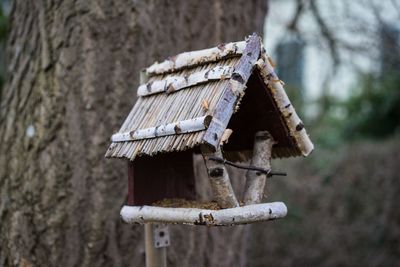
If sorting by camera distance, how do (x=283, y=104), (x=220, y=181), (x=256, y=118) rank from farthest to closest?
(x=256, y=118) → (x=283, y=104) → (x=220, y=181)

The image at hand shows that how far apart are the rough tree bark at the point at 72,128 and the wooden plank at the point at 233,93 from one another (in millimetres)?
972

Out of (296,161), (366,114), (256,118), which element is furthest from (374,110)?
(256,118)

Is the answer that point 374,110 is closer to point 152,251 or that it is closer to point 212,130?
point 152,251

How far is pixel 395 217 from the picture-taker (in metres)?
5.17

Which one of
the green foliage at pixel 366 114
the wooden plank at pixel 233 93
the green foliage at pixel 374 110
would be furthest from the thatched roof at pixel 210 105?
the green foliage at pixel 374 110

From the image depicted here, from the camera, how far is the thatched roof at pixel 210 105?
51.5 inches

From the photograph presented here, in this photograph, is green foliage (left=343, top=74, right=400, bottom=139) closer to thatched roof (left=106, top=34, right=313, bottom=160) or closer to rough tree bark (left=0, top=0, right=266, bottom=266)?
rough tree bark (left=0, top=0, right=266, bottom=266)

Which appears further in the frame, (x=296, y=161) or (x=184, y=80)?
(x=296, y=161)

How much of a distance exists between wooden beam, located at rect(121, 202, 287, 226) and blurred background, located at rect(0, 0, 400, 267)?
29.1 inches

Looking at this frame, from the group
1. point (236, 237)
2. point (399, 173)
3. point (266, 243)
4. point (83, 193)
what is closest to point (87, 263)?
point (83, 193)

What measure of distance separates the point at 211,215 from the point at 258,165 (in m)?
0.28

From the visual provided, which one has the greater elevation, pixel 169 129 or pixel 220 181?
pixel 169 129

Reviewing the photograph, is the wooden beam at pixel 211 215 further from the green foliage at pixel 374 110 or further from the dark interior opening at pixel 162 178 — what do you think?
the green foliage at pixel 374 110

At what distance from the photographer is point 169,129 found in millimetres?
1352
